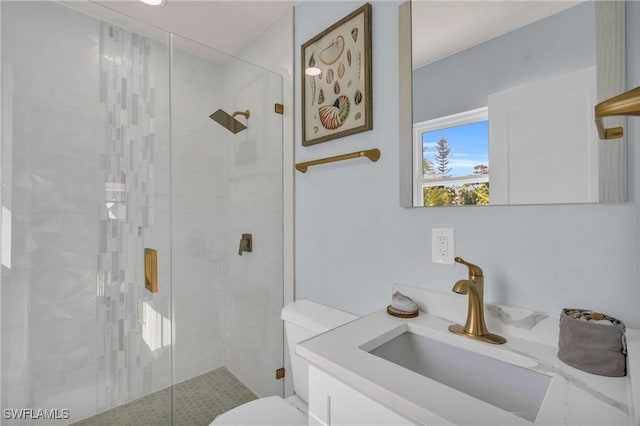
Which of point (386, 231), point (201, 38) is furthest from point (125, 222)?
point (201, 38)

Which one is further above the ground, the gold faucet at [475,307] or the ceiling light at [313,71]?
the ceiling light at [313,71]

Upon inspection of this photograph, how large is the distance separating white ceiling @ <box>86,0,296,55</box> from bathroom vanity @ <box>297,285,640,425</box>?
170cm

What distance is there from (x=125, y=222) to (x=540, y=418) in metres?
1.61

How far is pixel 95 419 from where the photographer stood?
1383 millimetres

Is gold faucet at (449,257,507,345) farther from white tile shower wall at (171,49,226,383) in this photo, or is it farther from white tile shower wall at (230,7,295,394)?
white tile shower wall at (171,49,226,383)

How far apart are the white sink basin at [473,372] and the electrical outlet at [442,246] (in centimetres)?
27

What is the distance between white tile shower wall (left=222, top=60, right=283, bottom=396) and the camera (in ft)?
5.56

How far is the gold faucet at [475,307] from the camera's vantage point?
864 millimetres

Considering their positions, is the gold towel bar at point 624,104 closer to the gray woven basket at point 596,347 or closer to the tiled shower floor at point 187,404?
the gray woven basket at point 596,347

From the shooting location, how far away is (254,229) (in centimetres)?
174

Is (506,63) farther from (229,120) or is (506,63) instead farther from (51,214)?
(51,214)

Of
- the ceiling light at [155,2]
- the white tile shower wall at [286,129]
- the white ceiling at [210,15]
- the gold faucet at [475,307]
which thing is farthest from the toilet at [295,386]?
the ceiling light at [155,2]

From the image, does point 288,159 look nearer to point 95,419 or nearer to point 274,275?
point 274,275

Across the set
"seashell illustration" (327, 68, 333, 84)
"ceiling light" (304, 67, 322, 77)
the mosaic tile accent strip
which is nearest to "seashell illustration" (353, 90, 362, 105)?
"seashell illustration" (327, 68, 333, 84)
